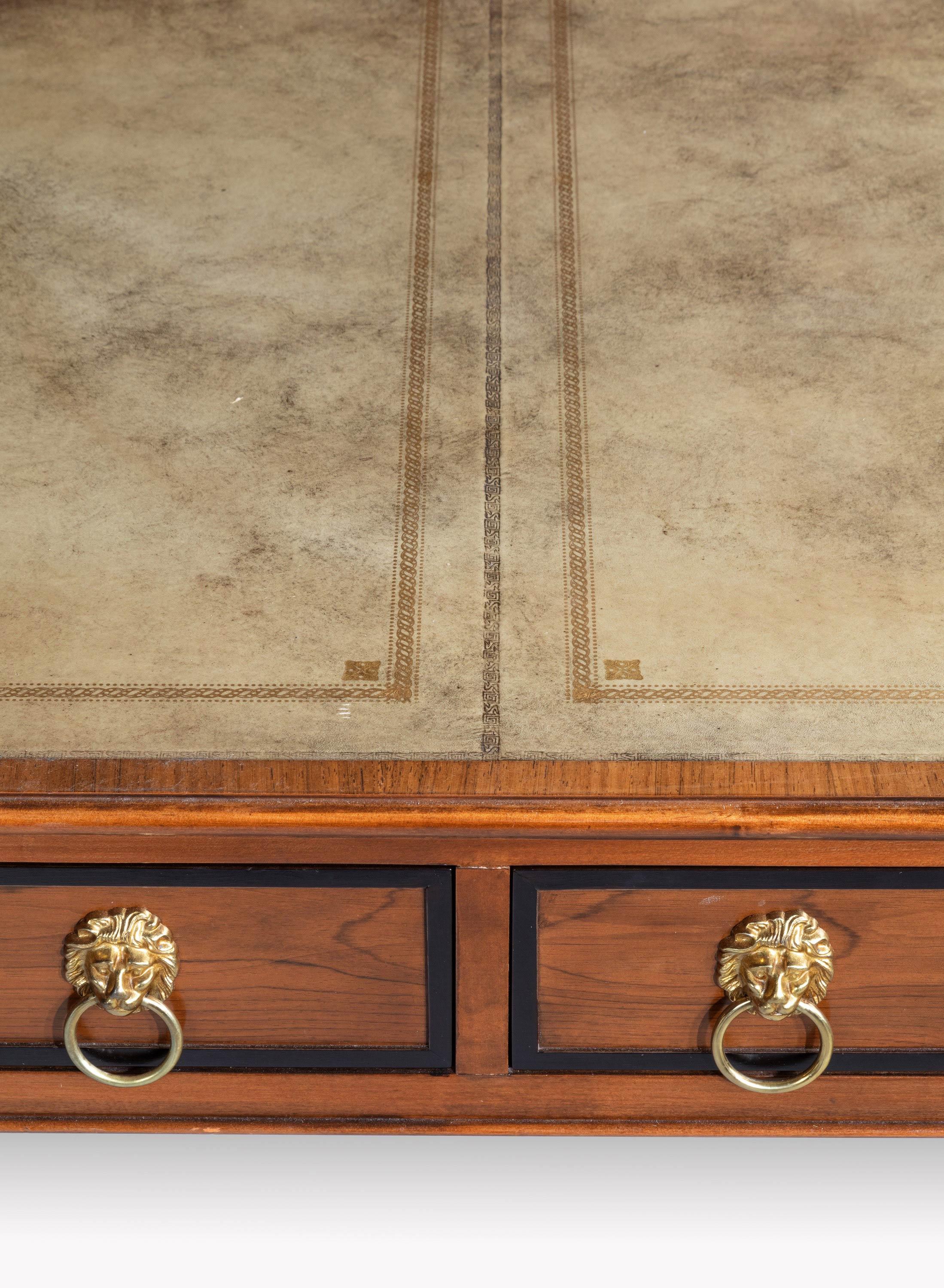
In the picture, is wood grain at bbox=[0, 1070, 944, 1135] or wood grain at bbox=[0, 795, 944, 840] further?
wood grain at bbox=[0, 1070, 944, 1135]

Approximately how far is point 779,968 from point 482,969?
191 mm

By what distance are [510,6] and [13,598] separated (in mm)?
942

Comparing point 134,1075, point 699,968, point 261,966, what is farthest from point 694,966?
point 134,1075

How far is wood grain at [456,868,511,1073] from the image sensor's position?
0.85 m

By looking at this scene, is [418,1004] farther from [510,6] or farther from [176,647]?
[510,6]

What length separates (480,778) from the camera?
0.80 m

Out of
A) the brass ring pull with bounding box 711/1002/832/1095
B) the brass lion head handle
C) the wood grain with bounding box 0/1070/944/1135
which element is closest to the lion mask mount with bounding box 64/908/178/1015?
the brass lion head handle

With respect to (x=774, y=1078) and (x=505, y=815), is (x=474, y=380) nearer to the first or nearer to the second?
(x=505, y=815)

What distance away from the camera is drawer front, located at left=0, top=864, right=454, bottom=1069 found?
85cm

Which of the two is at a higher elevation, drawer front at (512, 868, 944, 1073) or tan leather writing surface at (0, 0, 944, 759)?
tan leather writing surface at (0, 0, 944, 759)

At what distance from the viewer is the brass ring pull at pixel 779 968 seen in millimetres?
844

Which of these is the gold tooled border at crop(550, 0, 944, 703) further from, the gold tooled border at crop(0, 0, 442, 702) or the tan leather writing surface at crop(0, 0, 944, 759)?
the gold tooled border at crop(0, 0, 442, 702)

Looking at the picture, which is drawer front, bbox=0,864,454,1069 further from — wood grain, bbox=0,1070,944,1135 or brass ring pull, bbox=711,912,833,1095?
brass ring pull, bbox=711,912,833,1095

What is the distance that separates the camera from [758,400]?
1.08 m
